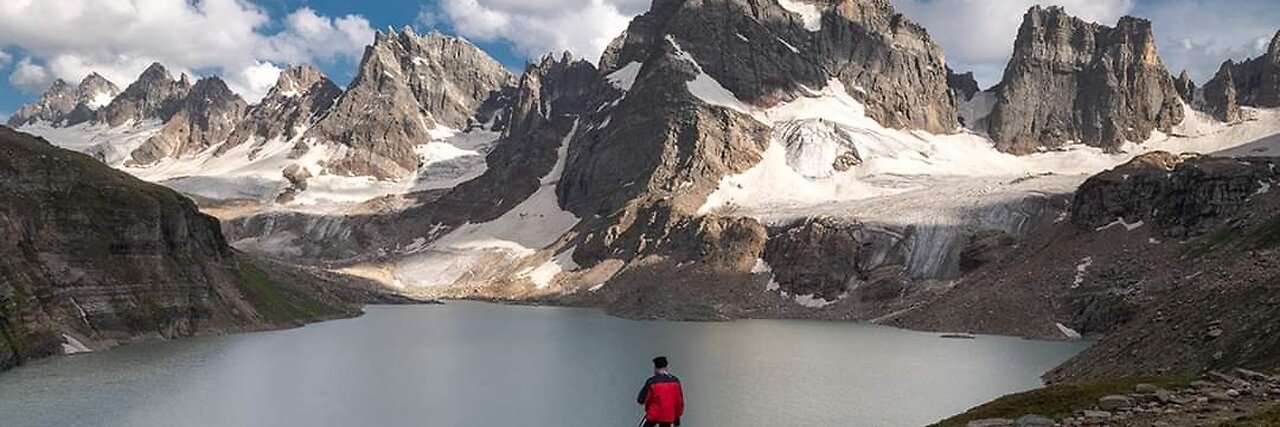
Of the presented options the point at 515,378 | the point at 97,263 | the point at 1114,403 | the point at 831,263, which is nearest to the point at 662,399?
the point at 1114,403

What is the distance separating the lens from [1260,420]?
923 inches

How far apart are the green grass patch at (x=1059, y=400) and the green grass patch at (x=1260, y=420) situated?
862 centimetres

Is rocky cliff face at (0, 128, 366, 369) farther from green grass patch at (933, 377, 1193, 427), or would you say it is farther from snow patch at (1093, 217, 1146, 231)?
snow patch at (1093, 217, 1146, 231)

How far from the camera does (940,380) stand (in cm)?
7419

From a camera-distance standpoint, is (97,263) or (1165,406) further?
(97,263)

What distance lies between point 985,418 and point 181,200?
372 feet

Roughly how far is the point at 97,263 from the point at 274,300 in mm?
33406

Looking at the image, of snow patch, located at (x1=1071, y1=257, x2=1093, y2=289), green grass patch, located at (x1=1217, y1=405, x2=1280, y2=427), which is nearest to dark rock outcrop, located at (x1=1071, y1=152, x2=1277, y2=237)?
snow patch, located at (x1=1071, y1=257, x2=1093, y2=289)

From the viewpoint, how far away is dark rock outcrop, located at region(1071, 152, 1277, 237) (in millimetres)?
122562

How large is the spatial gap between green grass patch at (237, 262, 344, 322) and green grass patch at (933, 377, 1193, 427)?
357ft

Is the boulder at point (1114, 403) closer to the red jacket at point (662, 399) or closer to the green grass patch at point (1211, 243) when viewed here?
the red jacket at point (662, 399)

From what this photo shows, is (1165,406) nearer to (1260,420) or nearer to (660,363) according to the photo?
(1260,420)

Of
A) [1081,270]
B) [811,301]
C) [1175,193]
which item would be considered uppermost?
A: [1175,193]

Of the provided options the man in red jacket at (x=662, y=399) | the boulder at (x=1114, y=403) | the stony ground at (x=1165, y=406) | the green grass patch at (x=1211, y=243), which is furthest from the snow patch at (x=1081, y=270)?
the man in red jacket at (x=662, y=399)
